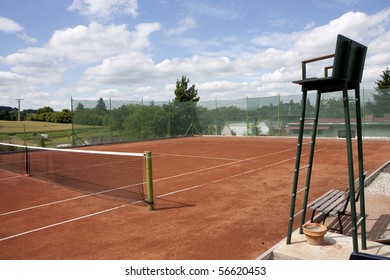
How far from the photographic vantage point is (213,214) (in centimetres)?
615

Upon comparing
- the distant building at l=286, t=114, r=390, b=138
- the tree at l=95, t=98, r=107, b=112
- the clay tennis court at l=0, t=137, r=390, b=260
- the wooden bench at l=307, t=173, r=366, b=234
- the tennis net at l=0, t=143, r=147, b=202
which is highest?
the tree at l=95, t=98, r=107, b=112

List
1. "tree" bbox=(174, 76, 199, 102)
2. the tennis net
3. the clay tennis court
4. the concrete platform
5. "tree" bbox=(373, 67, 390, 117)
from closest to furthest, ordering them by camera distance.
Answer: the concrete platform → the clay tennis court → the tennis net → "tree" bbox=(373, 67, 390, 117) → "tree" bbox=(174, 76, 199, 102)

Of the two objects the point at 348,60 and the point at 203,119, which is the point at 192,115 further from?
the point at 348,60

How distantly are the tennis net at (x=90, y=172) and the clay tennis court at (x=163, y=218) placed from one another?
18.0 inches

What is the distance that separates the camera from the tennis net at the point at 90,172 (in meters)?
8.21

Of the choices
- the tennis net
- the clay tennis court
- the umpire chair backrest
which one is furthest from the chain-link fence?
the umpire chair backrest

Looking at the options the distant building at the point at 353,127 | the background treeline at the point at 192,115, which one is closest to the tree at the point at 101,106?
the background treeline at the point at 192,115

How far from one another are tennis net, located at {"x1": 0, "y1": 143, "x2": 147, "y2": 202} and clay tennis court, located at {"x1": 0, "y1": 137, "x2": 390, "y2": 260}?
46cm

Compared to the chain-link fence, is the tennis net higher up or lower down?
lower down

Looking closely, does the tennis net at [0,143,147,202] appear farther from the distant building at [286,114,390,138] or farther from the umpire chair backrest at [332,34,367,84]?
the distant building at [286,114,390,138]

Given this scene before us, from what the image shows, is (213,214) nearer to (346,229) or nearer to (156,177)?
(346,229)

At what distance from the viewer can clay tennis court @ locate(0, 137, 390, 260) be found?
184 inches

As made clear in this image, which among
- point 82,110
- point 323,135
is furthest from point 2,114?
point 323,135

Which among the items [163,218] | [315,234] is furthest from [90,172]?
[315,234]
